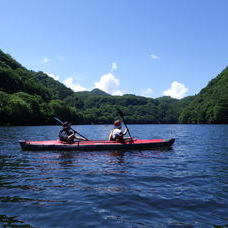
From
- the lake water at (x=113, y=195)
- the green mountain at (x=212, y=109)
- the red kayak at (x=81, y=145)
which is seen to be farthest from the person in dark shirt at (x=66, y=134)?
the green mountain at (x=212, y=109)

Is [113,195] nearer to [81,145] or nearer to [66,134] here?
[81,145]

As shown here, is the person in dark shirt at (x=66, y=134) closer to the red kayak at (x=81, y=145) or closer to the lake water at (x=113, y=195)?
the red kayak at (x=81, y=145)

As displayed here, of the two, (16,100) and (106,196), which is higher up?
(16,100)

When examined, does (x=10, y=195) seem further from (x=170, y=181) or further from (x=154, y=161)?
(x=154, y=161)

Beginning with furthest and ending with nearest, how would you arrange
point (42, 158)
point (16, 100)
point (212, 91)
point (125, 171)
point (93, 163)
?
1. point (212, 91)
2. point (16, 100)
3. point (42, 158)
4. point (93, 163)
5. point (125, 171)

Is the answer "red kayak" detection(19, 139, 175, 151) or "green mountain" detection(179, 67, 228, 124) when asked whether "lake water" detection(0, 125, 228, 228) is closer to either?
"red kayak" detection(19, 139, 175, 151)

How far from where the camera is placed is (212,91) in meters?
159

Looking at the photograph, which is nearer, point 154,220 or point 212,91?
point 154,220

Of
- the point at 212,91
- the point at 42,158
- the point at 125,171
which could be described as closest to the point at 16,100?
the point at 42,158

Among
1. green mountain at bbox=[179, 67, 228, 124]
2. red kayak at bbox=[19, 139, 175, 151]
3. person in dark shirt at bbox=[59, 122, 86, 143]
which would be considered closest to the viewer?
red kayak at bbox=[19, 139, 175, 151]

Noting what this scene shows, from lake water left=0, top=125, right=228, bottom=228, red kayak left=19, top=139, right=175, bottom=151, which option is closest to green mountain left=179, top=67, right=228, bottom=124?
red kayak left=19, top=139, right=175, bottom=151

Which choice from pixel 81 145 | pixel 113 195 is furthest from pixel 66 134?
pixel 113 195

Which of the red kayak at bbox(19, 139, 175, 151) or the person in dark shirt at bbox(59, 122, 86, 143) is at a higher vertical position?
the person in dark shirt at bbox(59, 122, 86, 143)

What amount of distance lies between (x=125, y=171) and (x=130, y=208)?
499cm
